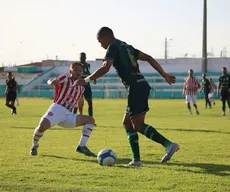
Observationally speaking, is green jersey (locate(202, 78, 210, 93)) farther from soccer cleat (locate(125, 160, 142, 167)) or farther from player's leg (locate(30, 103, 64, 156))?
soccer cleat (locate(125, 160, 142, 167))

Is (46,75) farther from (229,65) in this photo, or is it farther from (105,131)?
(105,131)

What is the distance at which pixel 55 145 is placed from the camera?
35.0ft

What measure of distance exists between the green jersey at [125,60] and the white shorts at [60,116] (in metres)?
1.43

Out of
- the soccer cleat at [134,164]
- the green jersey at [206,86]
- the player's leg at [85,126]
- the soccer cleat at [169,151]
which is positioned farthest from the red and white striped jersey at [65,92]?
the green jersey at [206,86]

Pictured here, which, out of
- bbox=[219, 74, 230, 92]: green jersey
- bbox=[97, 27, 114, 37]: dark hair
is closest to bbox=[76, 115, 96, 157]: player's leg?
bbox=[97, 27, 114, 37]: dark hair

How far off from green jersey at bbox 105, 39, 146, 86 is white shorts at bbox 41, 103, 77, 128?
4.69 feet

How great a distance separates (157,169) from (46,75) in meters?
68.5

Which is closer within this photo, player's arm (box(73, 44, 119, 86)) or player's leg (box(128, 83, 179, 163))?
player's arm (box(73, 44, 119, 86))

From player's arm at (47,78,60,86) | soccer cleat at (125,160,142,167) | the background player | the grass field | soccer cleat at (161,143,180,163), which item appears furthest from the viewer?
the background player

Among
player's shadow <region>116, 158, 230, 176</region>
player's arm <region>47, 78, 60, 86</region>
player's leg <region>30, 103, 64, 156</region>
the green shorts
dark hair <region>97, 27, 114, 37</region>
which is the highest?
dark hair <region>97, 27, 114, 37</region>

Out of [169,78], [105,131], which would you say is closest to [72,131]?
[105,131]

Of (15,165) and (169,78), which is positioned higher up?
(169,78)

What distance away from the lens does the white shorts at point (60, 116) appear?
8.80 metres

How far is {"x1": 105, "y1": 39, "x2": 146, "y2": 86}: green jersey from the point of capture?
776cm
